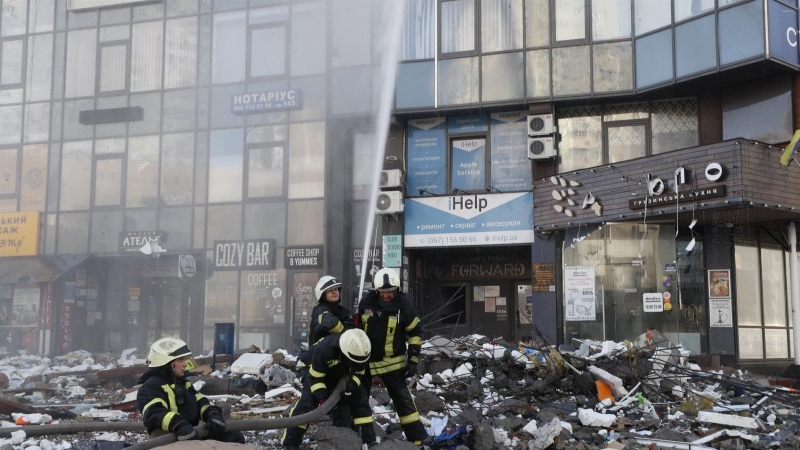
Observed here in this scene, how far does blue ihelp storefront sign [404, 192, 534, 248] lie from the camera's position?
709 inches

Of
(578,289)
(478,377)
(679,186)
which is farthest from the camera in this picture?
(578,289)

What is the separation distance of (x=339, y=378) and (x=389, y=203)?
459 inches

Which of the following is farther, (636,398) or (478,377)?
(478,377)

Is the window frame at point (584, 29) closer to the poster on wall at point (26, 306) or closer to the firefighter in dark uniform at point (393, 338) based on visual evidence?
the firefighter in dark uniform at point (393, 338)

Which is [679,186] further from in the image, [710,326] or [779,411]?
[779,411]

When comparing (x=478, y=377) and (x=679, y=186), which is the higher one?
(x=679, y=186)

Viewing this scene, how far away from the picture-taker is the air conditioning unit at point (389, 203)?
18.5 meters

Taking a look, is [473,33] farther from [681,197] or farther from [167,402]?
[167,402]

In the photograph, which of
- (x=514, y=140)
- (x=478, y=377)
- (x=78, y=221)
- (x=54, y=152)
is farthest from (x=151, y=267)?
(x=478, y=377)

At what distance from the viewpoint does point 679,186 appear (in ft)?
49.1

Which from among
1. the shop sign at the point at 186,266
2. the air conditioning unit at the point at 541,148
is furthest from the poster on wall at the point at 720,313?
the shop sign at the point at 186,266

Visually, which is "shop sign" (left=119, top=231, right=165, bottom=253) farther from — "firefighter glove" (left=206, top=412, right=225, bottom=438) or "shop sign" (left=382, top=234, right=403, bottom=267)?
"firefighter glove" (left=206, top=412, right=225, bottom=438)

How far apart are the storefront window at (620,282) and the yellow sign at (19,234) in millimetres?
15457

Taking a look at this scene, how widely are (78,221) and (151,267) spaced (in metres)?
2.73
